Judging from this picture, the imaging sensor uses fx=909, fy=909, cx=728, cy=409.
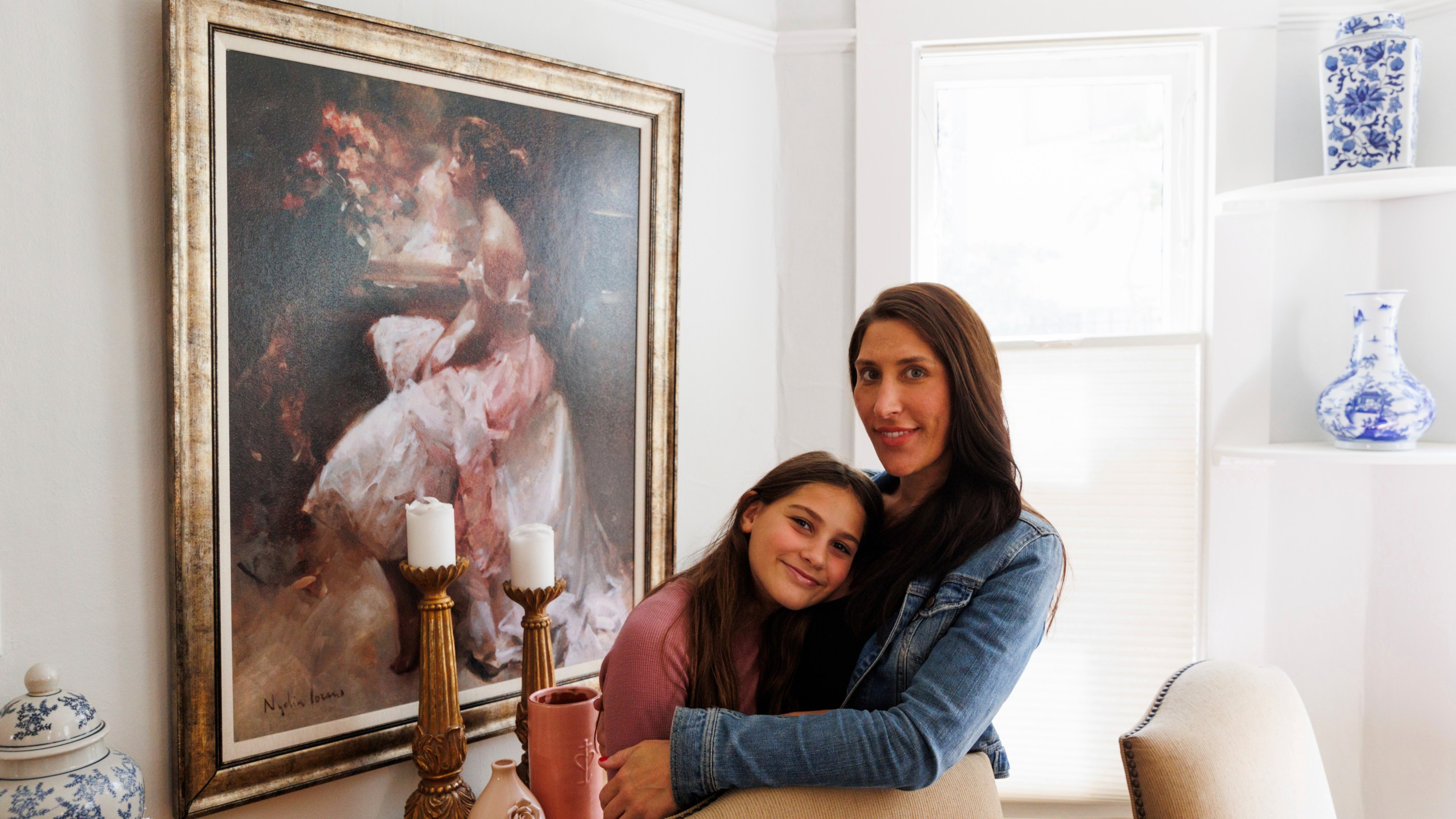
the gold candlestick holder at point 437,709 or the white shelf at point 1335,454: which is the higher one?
the white shelf at point 1335,454

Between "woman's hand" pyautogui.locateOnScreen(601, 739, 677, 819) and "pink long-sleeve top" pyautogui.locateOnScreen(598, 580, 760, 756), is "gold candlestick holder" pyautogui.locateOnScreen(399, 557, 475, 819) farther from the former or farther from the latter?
"woman's hand" pyautogui.locateOnScreen(601, 739, 677, 819)

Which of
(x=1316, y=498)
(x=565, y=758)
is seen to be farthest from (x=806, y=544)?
(x=1316, y=498)

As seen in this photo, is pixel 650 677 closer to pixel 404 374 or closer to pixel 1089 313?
pixel 404 374

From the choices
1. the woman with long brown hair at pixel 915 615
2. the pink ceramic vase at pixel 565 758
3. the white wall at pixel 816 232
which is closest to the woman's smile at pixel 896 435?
the woman with long brown hair at pixel 915 615

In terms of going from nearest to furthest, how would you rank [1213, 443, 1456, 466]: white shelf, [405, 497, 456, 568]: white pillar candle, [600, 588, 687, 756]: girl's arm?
[600, 588, 687, 756]: girl's arm < [405, 497, 456, 568]: white pillar candle < [1213, 443, 1456, 466]: white shelf

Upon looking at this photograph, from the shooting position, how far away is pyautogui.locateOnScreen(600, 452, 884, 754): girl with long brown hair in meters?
1.30

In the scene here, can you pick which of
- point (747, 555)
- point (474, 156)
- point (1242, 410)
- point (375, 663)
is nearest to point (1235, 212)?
point (1242, 410)

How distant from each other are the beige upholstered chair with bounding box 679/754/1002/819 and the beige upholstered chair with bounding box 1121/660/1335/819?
211mm

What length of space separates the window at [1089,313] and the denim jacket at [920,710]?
39.9 inches

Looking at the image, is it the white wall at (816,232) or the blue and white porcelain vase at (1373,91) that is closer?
the blue and white porcelain vase at (1373,91)

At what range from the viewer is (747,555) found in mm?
1434

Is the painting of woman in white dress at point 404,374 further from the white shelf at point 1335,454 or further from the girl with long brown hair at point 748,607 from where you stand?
the white shelf at point 1335,454

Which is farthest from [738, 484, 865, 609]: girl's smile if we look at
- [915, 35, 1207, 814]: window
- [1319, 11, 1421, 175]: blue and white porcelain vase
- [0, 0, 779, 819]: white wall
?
[1319, 11, 1421, 175]: blue and white porcelain vase
